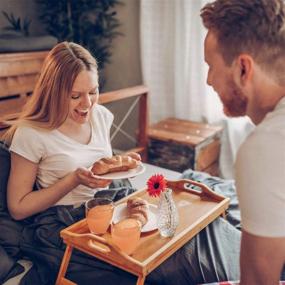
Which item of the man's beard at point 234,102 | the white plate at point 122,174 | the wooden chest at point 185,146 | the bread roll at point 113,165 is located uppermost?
the man's beard at point 234,102

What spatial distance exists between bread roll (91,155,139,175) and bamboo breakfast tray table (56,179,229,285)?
13 cm

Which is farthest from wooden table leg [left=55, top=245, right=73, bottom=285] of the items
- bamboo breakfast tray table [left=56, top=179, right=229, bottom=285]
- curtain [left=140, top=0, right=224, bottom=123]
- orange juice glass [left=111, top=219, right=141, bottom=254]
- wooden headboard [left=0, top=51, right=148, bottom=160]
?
curtain [left=140, top=0, right=224, bottom=123]

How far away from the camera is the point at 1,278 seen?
1.45 m

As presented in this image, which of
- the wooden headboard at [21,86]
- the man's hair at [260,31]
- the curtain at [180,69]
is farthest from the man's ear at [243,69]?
the curtain at [180,69]

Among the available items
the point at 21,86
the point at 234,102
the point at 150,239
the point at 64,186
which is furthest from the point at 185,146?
the point at 234,102

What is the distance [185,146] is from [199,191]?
2.98 feet

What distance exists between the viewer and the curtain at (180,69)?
2900 millimetres

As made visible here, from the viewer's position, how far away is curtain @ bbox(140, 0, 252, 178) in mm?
2900

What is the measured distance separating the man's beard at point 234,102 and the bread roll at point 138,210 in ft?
1.67

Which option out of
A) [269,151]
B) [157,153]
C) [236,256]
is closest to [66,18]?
[157,153]

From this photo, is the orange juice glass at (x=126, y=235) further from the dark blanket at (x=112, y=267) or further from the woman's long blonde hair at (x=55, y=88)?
the woman's long blonde hair at (x=55, y=88)

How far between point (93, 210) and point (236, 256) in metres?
0.51

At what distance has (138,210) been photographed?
144 cm

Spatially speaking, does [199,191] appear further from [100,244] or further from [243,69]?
[243,69]
